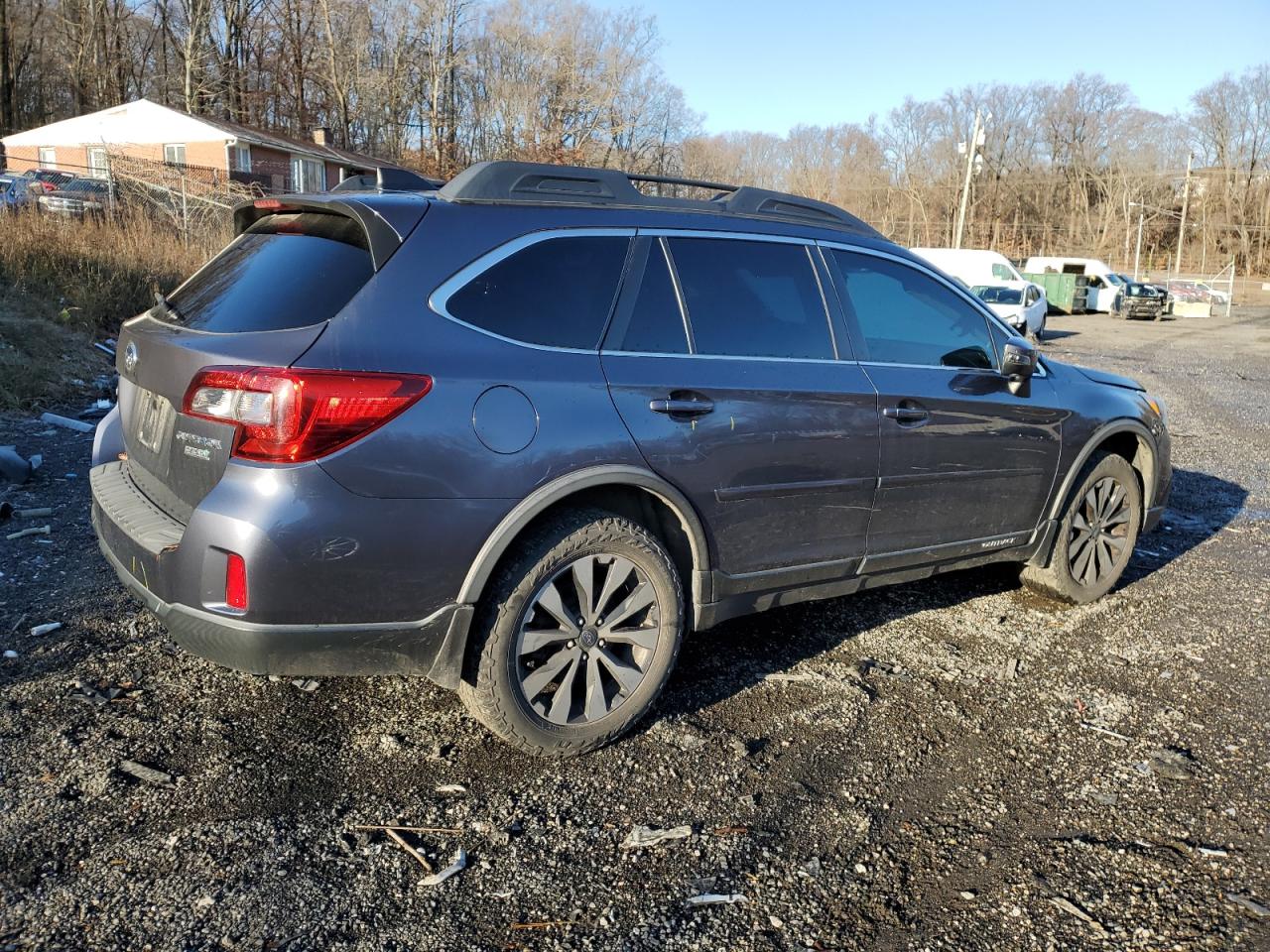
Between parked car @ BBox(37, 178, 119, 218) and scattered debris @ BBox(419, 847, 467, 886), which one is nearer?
scattered debris @ BBox(419, 847, 467, 886)

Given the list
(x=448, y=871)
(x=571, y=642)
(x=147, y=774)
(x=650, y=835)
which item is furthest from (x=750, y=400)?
(x=147, y=774)

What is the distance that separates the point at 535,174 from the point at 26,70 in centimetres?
6641

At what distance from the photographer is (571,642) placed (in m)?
3.21

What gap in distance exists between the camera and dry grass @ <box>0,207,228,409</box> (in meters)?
8.66

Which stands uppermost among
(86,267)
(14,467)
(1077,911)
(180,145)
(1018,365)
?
(180,145)

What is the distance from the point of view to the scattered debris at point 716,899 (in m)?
2.60

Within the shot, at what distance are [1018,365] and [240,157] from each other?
4418 centimetres

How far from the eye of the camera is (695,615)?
11.6ft

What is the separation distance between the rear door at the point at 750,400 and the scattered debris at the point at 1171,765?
1293mm

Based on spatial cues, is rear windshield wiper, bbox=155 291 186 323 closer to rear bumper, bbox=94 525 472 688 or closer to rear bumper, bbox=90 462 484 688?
rear bumper, bbox=90 462 484 688

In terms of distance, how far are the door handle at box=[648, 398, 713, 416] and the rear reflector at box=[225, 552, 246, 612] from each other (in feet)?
4.54

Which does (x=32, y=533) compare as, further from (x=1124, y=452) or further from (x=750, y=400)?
(x=1124, y=452)

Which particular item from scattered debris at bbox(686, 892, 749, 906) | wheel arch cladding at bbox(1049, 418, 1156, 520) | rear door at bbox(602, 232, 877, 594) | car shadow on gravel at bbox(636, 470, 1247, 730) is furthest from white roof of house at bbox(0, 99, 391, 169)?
scattered debris at bbox(686, 892, 749, 906)

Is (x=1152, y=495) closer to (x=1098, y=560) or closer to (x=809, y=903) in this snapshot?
(x=1098, y=560)
